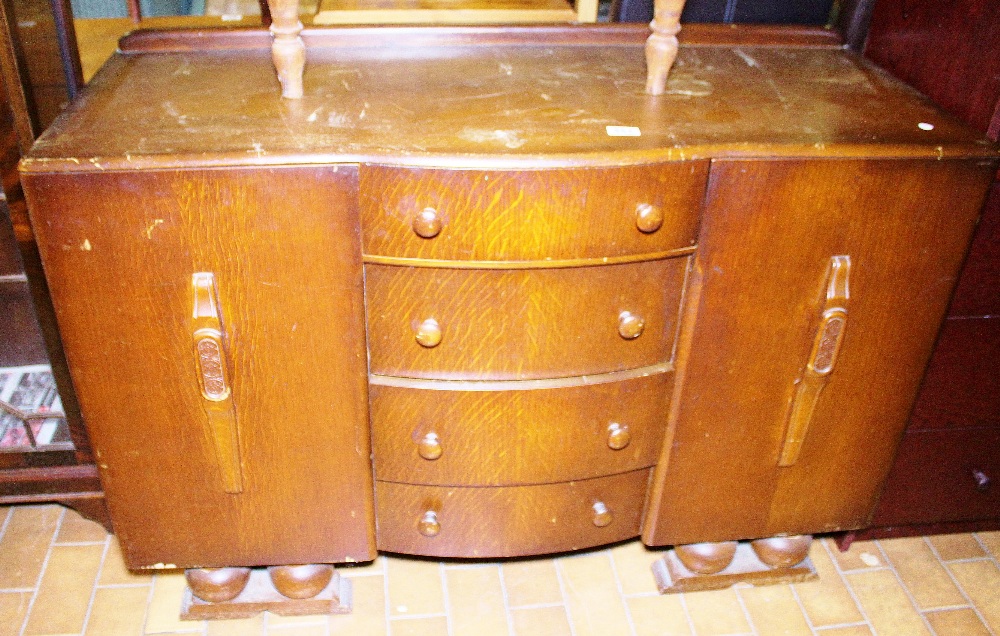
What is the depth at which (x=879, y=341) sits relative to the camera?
62.3 inches

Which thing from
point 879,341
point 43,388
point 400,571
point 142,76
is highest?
point 142,76

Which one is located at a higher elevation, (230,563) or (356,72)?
(356,72)

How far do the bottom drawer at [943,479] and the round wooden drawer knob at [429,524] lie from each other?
1.04 m

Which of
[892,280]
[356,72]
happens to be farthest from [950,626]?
[356,72]

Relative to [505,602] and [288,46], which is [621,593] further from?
[288,46]

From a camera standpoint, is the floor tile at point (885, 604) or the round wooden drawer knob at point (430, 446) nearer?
the round wooden drawer knob at point (430, 446)

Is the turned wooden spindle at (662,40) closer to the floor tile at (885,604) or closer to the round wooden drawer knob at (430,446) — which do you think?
the round wooden drawer knob at (430,446)

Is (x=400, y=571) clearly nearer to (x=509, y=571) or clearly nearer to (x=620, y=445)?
(x=509, y=571)

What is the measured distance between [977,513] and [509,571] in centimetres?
113

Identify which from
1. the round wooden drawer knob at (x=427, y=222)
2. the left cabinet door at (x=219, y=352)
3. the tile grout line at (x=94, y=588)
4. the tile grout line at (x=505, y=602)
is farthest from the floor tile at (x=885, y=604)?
the tile grout line at (x=94, y=588)

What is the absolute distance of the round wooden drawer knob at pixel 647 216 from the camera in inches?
53.4

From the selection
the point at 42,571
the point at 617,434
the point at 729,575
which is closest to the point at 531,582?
the point at 729,575

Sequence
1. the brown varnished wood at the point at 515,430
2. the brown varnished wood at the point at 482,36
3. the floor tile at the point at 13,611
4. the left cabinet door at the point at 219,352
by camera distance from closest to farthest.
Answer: the left cabinet door at the point at 219,352, the brown varnished wood at the point at 515,430, the brown varnished wood at the point at 482,36, the floor tile at the point at 13,611

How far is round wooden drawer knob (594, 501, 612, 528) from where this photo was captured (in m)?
1.70
